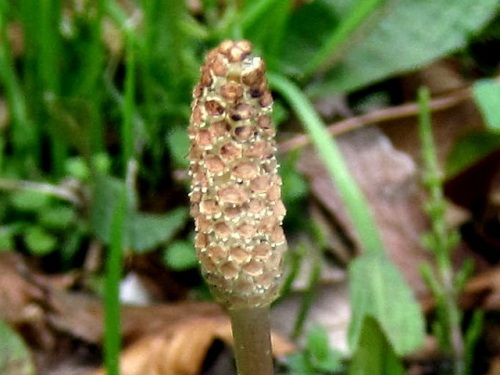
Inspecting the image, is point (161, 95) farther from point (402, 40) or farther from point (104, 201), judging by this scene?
point (402, 40)

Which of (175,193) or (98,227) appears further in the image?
(175,193)

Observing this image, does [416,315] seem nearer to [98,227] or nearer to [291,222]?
[291,222]

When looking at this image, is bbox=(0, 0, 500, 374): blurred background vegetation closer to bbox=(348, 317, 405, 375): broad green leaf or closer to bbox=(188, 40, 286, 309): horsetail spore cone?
bbox=(348, 317, 405, 375): broad green leaf

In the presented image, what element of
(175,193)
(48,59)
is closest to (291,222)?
(175,193)

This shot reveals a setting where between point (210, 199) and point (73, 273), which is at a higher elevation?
point (73, 273)

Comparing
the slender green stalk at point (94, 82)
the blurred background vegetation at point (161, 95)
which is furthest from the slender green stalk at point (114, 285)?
the slender green stalk at point (94, 82)

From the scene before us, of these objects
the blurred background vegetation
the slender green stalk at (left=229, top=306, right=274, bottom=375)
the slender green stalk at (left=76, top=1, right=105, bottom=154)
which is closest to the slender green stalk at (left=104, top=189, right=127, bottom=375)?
the slender green stalk at (left=229, top=306, right=274, bottom=375)

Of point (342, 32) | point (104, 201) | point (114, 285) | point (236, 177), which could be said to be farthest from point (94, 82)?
point (236, 177)
